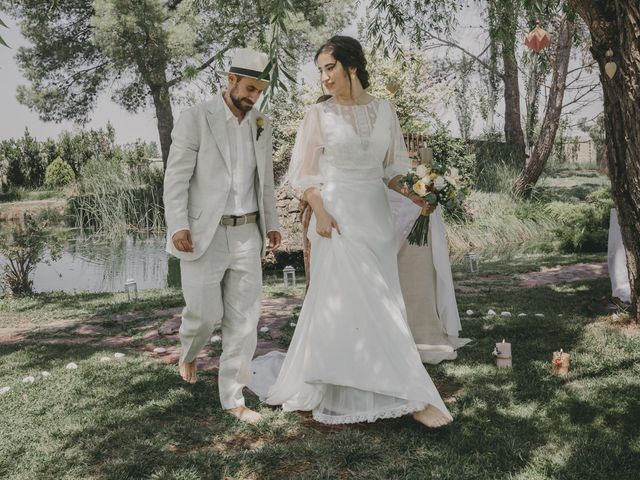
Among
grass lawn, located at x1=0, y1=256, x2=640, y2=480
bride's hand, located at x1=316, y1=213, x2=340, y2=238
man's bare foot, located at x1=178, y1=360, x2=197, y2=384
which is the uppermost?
bride's hand, located at x1=316, y1=213, x2=340, y2=238

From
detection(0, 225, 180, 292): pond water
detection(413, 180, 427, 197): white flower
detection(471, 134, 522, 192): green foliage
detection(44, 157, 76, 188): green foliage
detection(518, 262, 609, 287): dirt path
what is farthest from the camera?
detection(44, 157, 76, 188): green foliage

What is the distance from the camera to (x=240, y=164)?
3.77 metres

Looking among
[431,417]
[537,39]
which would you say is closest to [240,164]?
[431,417]

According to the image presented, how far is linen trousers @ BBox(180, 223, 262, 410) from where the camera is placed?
371 centimetres

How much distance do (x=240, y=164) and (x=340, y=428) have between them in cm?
164

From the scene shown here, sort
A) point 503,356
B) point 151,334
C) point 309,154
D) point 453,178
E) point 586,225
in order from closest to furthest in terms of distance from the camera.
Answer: point 309,154
point 453,178
point 503,356
point 151,334
point 586,225

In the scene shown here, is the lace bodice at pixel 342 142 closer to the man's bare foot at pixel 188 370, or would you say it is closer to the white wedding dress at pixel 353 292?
the white wedding dress at pixel 353 292

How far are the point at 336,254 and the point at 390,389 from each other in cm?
85

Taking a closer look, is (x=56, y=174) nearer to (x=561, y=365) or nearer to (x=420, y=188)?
(x=420, y=188)

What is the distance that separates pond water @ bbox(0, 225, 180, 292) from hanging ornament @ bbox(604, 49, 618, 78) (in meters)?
8.36

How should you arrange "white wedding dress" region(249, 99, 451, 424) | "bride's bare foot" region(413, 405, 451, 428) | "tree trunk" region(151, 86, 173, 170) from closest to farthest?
"bride's bare foot" region(413, 405, 451, 428) < "white wedding dress" region(249, 99, 451, 424) < "tree trunk" region(151, 86, 173, 170)

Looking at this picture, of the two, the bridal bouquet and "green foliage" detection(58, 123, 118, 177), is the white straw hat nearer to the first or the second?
the bridal bouquet

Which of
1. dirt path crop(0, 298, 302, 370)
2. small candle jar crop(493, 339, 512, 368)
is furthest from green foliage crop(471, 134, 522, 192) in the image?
small candle jar crop(493, 339, 512, 368)

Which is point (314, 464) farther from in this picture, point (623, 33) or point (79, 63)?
point (79, 63)
